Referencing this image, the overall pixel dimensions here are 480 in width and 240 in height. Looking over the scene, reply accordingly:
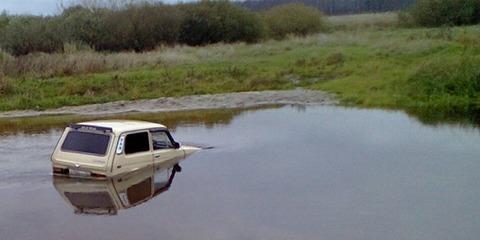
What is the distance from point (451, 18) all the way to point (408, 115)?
4051 centimetres

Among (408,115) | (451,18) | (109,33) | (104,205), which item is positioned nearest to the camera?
(104,205)

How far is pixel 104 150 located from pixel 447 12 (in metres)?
56.3

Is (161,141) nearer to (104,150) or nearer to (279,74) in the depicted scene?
(104,150)

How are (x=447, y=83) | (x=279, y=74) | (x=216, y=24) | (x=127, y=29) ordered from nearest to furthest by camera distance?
(x=447, y=83)
(x=279, y=74)
(x=127, y=29)
(x=216, y=24)

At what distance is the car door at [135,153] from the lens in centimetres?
1747

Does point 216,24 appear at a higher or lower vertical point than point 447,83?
higher

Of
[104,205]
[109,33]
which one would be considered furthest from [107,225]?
[109,33]

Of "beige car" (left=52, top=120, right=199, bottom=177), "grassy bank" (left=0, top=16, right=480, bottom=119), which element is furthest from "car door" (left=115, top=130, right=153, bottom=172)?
"grassy bank" (left=0, top=16, right=480, bottom=119)

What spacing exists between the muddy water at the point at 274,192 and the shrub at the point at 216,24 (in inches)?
1464

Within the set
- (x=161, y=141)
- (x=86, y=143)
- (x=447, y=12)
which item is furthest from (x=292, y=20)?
(x=86, y=143)

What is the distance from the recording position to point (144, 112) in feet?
110

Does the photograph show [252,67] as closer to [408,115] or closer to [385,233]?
[408,115]

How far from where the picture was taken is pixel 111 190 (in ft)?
54.5

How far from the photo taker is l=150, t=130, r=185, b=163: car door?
749 inches
